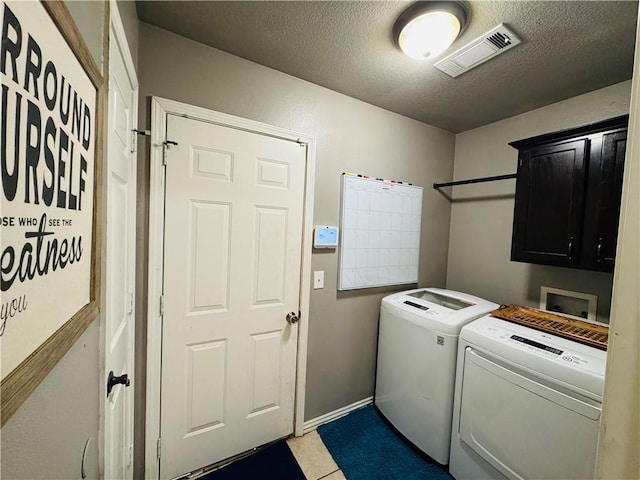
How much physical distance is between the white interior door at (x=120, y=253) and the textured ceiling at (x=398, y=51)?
47 cm

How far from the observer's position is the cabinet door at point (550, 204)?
145 centimetres

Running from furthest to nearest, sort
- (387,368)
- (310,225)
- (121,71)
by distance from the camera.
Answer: (387,368), (310,225), (121,71)

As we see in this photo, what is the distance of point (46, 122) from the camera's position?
414 millimetres

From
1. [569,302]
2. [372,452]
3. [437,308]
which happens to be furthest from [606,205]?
[372,452]

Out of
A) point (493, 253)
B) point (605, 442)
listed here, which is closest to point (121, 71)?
point (605, 442)

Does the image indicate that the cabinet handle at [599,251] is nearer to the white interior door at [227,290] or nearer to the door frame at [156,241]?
the white interior door at [227,290]

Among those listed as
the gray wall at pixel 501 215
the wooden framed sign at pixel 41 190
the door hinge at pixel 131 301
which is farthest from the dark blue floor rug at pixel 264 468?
the gray wall at pixel 501 215

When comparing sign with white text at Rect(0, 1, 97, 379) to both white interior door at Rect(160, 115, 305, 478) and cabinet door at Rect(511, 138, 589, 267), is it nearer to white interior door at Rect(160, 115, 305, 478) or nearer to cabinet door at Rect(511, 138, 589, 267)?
white interior door at Rect(160, 115, 305, 478)

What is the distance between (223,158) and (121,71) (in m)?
0.55

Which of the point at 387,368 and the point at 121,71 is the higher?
the point at 121,71

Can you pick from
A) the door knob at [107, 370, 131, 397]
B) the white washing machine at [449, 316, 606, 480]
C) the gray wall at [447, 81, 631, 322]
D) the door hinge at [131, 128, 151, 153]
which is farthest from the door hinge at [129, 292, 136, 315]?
the gray wall at [447, 81, 631, 322]

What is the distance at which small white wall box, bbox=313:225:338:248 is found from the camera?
178 cm

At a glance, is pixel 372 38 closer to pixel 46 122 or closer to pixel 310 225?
pixel 310 225

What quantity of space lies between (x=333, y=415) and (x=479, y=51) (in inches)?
98.8
